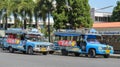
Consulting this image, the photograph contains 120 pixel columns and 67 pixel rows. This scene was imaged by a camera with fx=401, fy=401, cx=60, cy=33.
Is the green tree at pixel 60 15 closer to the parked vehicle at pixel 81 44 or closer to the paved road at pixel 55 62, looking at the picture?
the parked vehicle at pixel 81 44

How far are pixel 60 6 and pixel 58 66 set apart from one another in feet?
80.1

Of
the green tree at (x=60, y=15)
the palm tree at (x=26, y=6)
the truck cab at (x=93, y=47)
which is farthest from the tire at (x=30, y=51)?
the palm tree at (x=26, y=6)

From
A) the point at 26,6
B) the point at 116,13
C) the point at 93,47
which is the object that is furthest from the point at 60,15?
the point at 116,13

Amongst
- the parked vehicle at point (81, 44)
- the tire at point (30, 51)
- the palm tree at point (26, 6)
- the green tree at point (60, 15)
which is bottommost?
the tire at point (30, 51)

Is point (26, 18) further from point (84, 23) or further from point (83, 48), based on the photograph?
point (83, 48)

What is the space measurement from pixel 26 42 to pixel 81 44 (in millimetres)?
5582

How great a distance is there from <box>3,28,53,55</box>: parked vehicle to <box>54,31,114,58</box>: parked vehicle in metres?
1.40

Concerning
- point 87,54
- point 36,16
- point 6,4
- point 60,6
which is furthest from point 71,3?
point 6,4

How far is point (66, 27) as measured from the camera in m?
45.6

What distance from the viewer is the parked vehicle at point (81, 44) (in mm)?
33156

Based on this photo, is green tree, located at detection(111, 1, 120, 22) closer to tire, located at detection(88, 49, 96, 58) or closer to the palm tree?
Result: the palm tree

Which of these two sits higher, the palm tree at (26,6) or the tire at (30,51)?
the palm tree at (26,6)

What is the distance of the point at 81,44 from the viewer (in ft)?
114

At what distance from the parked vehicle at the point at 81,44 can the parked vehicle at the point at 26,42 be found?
140cm
